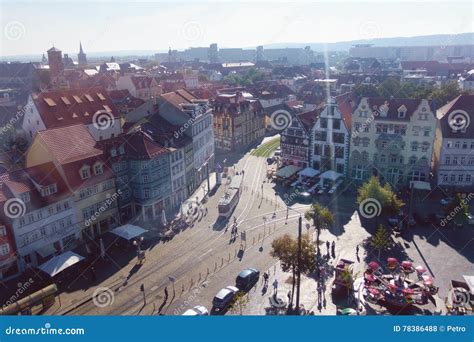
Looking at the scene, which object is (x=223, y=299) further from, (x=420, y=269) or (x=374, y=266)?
(x=420, y=269)

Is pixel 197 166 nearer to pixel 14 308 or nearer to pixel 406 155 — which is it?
pixel 406 155

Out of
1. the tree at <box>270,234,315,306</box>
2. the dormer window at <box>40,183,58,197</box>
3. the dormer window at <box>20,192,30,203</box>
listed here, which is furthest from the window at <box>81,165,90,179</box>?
the tree at <box>270,234,315,306</box>

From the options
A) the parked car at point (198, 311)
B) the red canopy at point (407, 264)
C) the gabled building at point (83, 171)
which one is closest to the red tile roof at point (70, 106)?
the gabled building at point (83, 171)

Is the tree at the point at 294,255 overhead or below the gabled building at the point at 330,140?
below

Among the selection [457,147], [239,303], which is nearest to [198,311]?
[239,303]

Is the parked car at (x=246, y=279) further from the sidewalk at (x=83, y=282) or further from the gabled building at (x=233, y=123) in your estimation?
the gabled building at (x=233, y=123)

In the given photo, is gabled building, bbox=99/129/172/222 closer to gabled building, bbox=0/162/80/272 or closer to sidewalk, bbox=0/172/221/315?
gabled building, bbox=0/162/80/272

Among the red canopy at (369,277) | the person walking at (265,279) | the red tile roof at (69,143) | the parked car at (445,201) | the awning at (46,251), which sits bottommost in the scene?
the person walking at (265,279)
